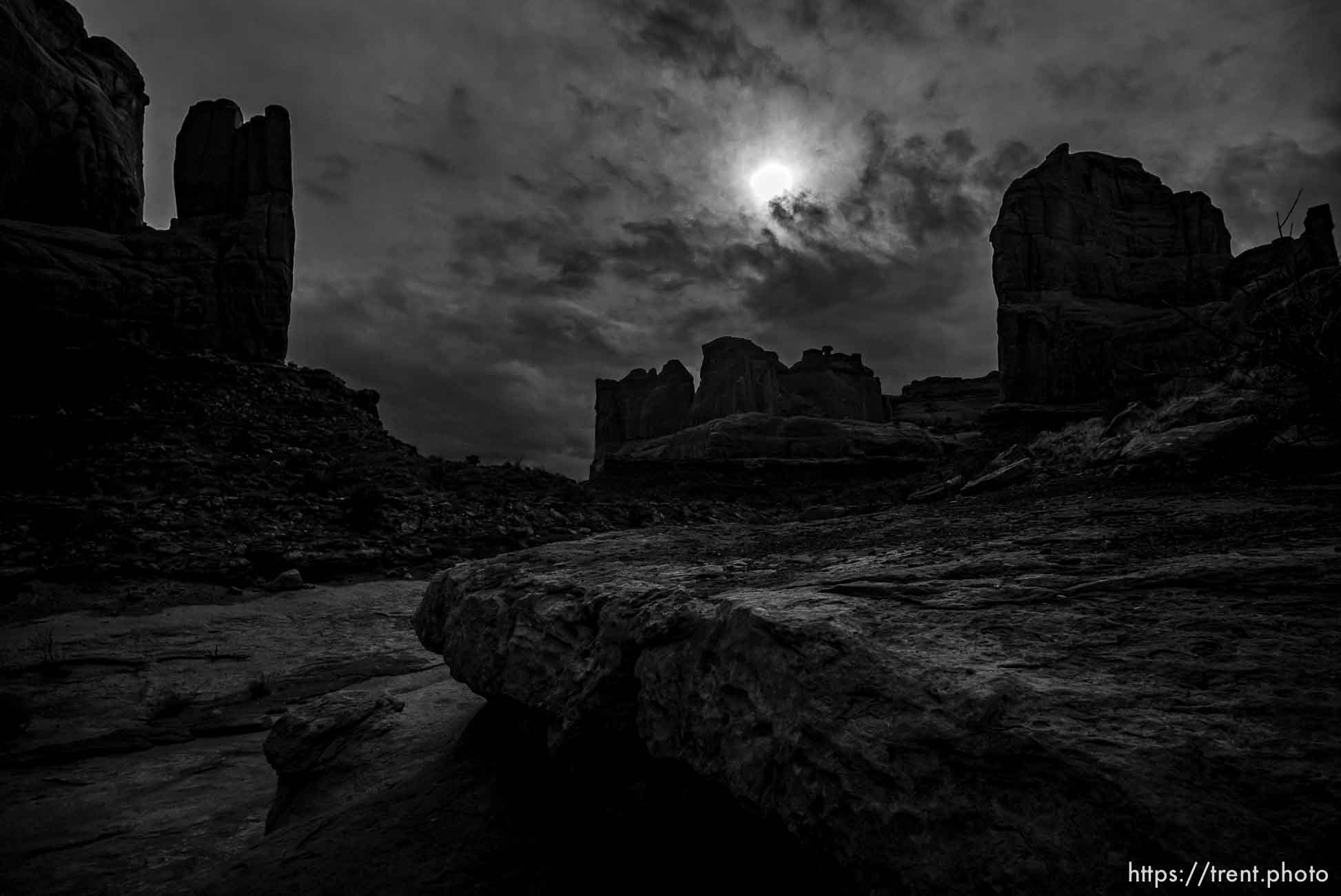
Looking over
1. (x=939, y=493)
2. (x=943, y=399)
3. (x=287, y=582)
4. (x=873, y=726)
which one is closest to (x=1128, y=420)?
(x=939, y=493)

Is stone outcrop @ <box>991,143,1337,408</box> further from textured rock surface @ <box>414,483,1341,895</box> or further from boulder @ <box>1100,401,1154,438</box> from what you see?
textured rock surface @ <box>414,483,1341,895</box>

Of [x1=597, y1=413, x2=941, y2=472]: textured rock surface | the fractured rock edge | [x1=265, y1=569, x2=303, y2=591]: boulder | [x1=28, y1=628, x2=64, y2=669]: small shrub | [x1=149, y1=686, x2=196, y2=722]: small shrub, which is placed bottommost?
[x1=149, y1=686, x2=196, y2=722]: small shrub

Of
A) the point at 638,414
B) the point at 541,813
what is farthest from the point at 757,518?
the point at 638,414

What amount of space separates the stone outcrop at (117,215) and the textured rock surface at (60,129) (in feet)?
0.19

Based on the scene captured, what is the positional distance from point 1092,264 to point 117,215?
6611cm

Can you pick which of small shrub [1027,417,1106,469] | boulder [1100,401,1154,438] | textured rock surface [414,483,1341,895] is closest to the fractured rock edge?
textured rock surface [414,483,1341,895]

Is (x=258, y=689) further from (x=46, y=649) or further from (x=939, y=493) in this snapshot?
(x=939, y=493)

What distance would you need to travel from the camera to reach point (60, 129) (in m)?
26.4

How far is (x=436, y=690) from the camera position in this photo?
15.8 feet

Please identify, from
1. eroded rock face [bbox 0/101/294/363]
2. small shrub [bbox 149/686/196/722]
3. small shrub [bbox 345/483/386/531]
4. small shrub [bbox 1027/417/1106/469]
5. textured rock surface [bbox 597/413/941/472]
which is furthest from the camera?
textured rock surface [bbox 597/413/941/472]

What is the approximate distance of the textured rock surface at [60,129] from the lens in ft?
81.4

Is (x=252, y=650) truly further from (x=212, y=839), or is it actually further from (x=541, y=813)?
(x=541, y=813)

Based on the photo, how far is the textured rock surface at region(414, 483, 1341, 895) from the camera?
1.11 metres

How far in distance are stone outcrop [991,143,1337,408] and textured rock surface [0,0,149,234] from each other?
177ft
